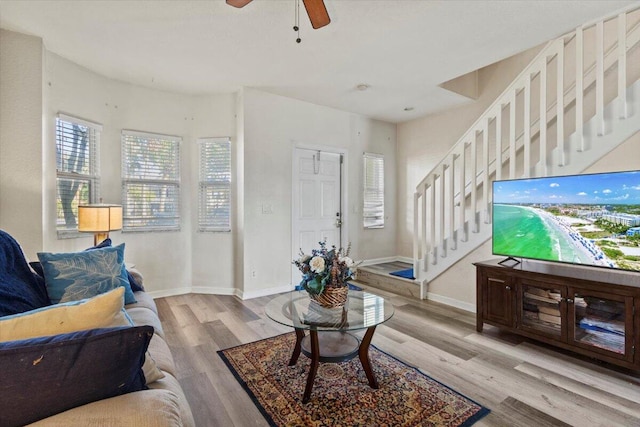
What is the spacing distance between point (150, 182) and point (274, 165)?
1.66 m

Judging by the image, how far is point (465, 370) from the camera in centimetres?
224

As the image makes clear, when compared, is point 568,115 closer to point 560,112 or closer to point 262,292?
point 560,112

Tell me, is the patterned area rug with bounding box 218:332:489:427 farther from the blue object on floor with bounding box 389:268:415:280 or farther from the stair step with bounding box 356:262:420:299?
the blue object on floor with bounding box 389:268:415:280

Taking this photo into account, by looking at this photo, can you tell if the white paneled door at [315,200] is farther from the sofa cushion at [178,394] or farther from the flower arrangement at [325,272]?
the sofa cushion at [178,394]

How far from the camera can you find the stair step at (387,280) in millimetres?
4023

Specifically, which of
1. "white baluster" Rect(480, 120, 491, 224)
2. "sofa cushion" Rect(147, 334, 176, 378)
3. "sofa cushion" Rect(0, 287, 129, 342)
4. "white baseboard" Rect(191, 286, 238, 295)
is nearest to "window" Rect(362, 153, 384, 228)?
"white baluster" Rect(480, 120, 491, 224)

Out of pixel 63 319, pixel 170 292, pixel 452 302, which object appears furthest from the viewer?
pixel 170 292

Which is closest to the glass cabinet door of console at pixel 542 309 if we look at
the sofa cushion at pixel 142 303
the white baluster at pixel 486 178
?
the white baluster at pixel 486 178

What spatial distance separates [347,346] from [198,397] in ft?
3.44

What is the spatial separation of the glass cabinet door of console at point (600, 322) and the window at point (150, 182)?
4.44m

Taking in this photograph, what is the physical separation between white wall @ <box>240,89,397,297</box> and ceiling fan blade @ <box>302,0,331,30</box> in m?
2.23

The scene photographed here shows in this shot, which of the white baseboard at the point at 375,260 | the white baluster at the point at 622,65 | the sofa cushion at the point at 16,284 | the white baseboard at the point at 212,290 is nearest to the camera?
the sofa cushion at the point at 16,284

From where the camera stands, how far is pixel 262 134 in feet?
13.5

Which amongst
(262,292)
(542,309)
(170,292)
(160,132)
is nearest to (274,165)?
(160,132)
